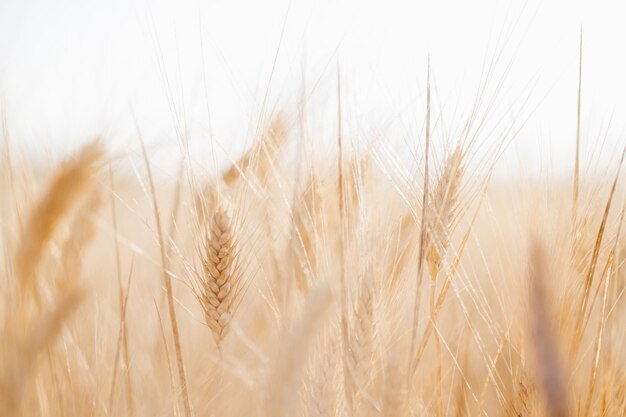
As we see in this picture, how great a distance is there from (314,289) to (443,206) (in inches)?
14.4

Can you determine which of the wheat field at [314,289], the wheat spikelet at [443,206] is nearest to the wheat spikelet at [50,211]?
the wheat field at [314,289]

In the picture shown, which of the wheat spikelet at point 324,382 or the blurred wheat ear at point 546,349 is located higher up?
the blurred wheat ear at point 546,349

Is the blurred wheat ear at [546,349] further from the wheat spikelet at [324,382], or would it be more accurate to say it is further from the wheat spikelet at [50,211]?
the wheat spikelet at [50,211]

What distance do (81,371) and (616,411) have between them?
86 centimetres

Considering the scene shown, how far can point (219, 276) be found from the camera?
3.05 feet

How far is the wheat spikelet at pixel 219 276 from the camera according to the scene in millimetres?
913

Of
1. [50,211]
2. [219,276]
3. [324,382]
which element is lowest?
[324,382]

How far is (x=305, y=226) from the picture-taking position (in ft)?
3.54

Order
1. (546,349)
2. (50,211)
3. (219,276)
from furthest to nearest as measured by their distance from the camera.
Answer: (219,276)
(50,211)
(546,349)

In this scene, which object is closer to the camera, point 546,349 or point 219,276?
point 546,349

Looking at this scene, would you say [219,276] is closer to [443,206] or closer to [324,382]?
[324,382]

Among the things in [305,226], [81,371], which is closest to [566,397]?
[305,226]

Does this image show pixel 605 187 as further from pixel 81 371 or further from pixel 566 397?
Result: pixel 81 371

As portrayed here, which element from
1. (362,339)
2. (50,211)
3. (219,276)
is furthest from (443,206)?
(50,211)
